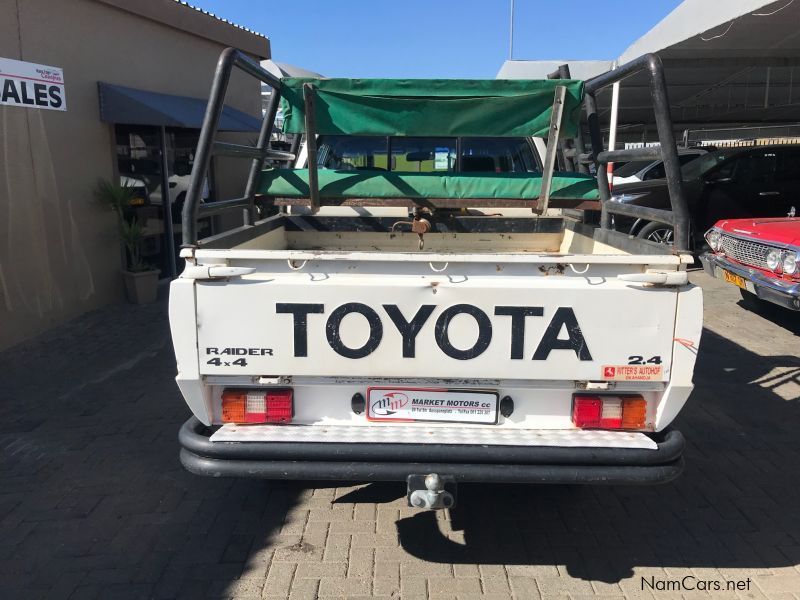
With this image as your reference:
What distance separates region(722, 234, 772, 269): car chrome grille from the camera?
696 centimetres

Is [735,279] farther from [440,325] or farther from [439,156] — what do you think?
[440,325]

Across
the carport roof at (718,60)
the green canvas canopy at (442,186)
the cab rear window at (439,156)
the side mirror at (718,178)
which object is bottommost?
the green canvas canopy at (442,186)

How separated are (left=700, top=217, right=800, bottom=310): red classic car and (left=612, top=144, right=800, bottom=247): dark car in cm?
314

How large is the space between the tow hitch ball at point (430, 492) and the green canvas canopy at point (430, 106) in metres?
1.99

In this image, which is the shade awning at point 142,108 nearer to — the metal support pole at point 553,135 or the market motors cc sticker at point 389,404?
the metal support pole at point 553,135

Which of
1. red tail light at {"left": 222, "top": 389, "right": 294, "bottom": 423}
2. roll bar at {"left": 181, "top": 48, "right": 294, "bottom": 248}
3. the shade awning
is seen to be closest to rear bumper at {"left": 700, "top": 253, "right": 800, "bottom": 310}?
roll bar at {"left": 181, "top": 48, "right": 294, "bottom": 248}

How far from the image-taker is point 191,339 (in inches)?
112

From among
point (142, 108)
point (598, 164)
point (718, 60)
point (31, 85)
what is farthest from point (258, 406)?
point (718, 60)

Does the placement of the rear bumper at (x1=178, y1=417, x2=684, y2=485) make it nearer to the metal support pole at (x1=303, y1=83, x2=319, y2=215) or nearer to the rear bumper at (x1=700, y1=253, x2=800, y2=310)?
the metal support pole at (x1=303, y1=83, x2=319, y2=215)

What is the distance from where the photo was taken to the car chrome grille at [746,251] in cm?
696

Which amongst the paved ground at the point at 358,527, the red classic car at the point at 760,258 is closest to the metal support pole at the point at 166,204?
the paved ground at the point at 358,527

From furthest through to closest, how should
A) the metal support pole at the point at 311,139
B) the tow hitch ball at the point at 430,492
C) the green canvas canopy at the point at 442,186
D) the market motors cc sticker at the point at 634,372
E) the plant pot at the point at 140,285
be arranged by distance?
the plant pot at the point at 140,285 < the green canvas canopy at the point at 442,186 < the metal support pole at the point at 311,139 < the market motors cc sticker at the point at 634,372 < the tow hitch ball at the point at 430,492

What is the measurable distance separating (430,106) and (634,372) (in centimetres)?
188

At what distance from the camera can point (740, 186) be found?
36.6ft
